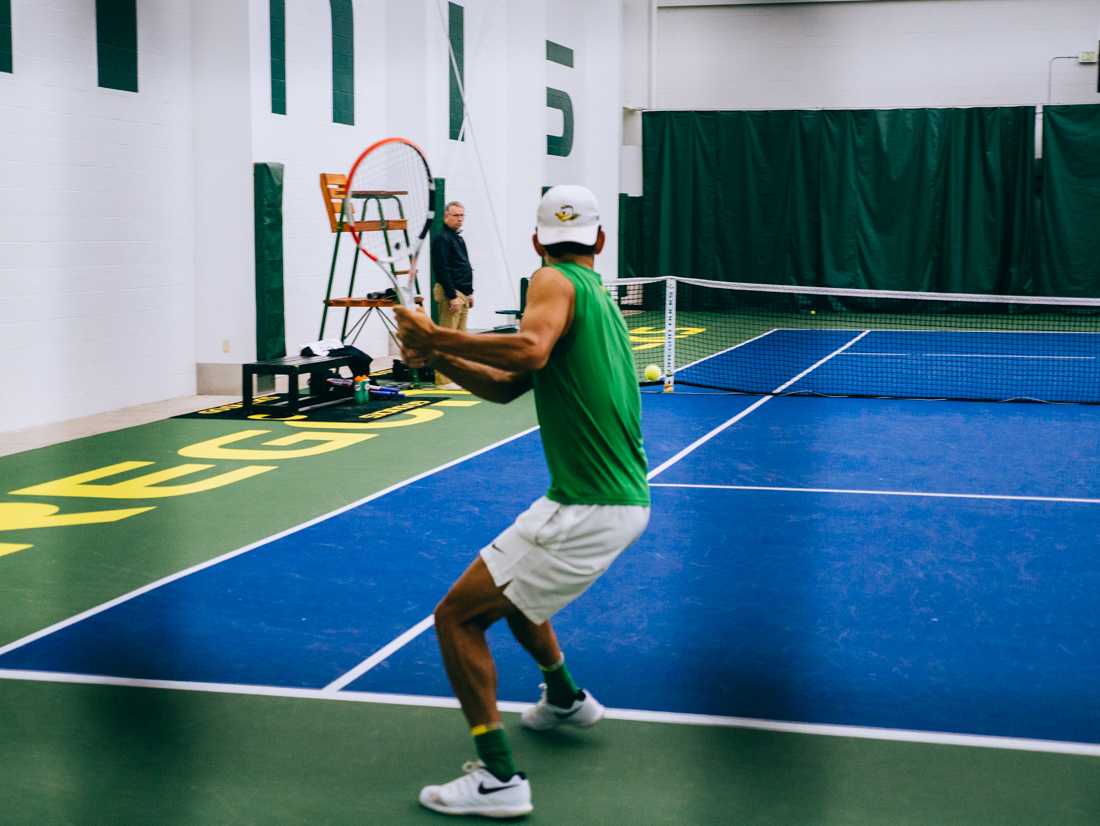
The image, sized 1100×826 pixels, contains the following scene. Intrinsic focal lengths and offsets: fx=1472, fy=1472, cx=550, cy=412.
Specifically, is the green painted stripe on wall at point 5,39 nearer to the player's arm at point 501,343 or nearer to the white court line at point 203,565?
the white court line at point 203,565

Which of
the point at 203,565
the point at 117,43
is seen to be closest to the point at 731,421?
the point at 117,43

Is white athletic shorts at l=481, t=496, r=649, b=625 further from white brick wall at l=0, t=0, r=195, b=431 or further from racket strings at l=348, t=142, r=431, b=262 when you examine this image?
racket strings at l=348, t=142, r=431, b=262

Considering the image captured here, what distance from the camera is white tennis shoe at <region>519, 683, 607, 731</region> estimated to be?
4.07 meters

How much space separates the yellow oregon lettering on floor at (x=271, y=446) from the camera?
905 centimetres

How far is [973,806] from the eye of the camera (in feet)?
11.6

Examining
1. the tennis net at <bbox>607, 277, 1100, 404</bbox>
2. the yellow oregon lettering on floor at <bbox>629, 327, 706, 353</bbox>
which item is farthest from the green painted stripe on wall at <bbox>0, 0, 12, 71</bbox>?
the yellow oregon lettering on floor at <bbox>629, 327, 706, 353</bbox>

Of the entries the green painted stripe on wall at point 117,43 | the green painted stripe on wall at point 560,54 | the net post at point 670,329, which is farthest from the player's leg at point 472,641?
the net post at point 670,329

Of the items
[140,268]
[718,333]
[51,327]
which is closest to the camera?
[51,327]

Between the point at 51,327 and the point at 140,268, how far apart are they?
1.07m

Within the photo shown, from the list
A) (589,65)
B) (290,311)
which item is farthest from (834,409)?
(589,65)

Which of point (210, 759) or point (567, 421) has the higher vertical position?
point (567, 421)

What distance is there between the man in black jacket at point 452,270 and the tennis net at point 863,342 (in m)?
1.28

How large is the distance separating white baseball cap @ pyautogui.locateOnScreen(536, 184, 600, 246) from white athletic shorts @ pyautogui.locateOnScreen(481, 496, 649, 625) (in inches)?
25.8

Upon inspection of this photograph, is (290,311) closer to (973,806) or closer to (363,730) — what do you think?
(363,730)
